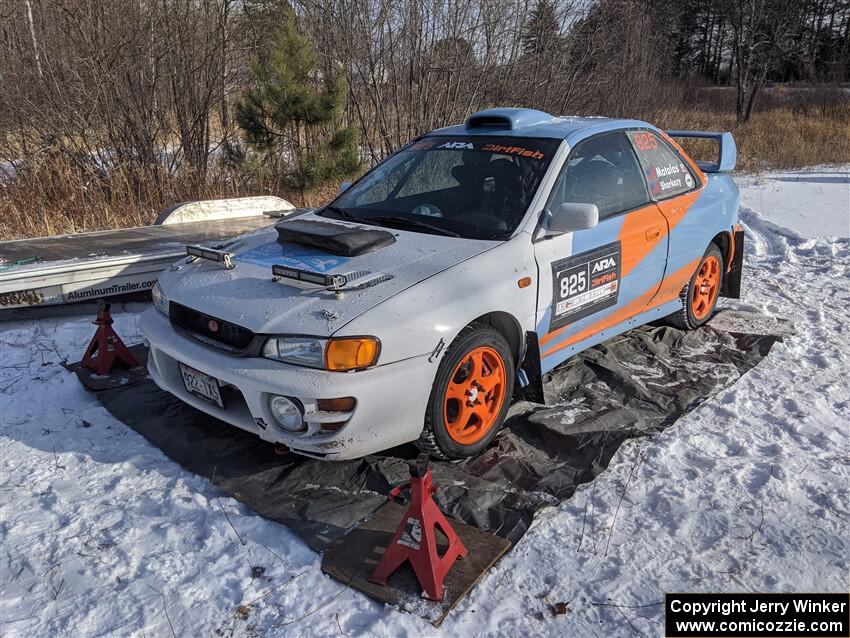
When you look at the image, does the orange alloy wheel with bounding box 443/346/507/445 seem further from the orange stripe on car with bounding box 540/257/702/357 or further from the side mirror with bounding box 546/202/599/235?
the side mirror with bounding box 546/202/599/235

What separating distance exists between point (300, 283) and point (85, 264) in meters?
2.87

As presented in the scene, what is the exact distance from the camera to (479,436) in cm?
353

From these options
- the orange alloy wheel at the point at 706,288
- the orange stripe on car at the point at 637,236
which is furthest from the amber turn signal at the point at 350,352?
the orange alloy wheel at the point at 706,288

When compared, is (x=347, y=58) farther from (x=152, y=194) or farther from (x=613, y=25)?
(x=613, y=25)

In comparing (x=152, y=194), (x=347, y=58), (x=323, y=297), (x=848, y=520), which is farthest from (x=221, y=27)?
(x=848, y=520)

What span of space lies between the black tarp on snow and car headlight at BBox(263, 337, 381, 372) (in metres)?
0.68

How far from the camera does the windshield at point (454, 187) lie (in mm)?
3820

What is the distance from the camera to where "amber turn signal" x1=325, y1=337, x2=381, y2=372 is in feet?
9.59

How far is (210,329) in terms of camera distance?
3.30 metres

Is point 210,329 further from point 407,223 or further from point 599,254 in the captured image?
point 599,254

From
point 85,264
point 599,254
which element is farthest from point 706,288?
point 85,264

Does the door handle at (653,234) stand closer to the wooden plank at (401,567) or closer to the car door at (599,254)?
the car door at (599,254)

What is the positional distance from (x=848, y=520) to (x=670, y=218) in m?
2.24

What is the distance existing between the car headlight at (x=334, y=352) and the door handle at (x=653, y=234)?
2264 mm
